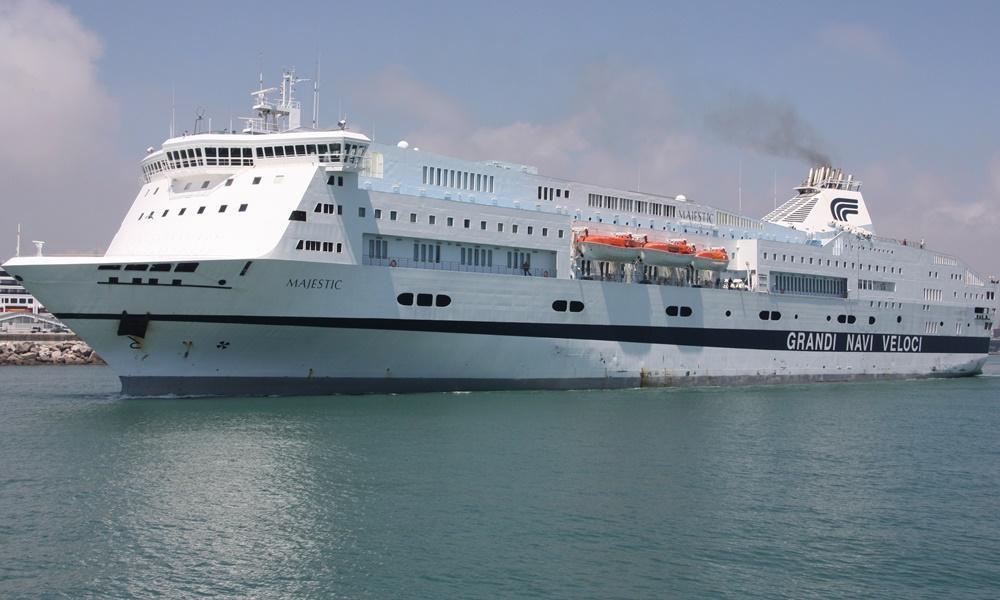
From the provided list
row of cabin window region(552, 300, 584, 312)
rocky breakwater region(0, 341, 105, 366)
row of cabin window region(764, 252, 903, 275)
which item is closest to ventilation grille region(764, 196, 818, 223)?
row of cabin window region(764, 252, 903, 275)

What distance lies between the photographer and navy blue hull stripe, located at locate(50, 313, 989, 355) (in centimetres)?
2555

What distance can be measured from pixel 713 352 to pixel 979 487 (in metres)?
18.4

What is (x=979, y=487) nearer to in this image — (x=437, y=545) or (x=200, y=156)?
(x=437, y=545)

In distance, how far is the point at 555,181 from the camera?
33406 millimetres

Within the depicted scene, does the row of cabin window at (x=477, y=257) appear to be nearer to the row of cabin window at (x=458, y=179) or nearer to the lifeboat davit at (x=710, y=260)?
the row of cabin window at (x=458, y=179)

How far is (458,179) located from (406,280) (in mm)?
4670

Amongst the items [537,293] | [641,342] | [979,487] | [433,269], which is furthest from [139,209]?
[979,487]

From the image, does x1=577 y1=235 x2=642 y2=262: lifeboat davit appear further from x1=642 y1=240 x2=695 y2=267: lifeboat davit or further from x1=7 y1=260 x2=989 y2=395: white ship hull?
x1=7 y1=260 x2=989 y2=395: white ship hull

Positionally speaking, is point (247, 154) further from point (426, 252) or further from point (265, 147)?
point (426, 252)

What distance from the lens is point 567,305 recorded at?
103ft

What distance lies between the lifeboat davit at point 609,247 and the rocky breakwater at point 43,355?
35893 millimetres

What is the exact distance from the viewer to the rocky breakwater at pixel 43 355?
2163 inches

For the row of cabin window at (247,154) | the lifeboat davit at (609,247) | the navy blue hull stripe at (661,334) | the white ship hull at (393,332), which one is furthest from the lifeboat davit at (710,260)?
the row of cabin window at (247,154)

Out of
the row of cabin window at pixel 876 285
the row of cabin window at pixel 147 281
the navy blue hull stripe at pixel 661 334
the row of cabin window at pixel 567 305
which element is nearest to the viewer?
the row of cabin window at pixel 147 281
